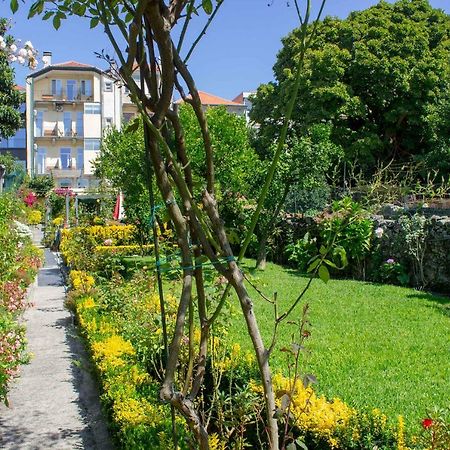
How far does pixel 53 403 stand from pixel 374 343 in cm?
371

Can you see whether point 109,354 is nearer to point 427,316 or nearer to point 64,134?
point 427,316

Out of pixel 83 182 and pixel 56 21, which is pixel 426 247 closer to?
pixel 56 21

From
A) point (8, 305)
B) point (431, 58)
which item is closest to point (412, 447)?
point (8, 305)

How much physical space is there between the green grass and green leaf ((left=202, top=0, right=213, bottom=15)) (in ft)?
5.03

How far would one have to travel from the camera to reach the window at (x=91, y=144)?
45094mm

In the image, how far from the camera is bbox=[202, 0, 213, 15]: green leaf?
217 centimetres

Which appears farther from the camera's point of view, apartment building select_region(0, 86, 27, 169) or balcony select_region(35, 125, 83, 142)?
apartment building select_region(0, 86, 27, 169)

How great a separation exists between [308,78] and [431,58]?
469 centimetres

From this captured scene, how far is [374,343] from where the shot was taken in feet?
24.1

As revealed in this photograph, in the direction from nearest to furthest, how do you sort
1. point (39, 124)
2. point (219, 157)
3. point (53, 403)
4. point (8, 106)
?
point (53, 403) < point (219, 157) < point (8, 106) < point (39, 124)

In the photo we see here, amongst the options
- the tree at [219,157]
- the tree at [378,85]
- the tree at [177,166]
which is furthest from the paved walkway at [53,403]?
the tree at [378,85]

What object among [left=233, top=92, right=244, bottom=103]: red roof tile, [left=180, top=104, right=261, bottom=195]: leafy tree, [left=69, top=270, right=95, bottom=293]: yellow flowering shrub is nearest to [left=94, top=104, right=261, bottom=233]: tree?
[left=180, top=104, right=261, bottom=195]: leafy tree

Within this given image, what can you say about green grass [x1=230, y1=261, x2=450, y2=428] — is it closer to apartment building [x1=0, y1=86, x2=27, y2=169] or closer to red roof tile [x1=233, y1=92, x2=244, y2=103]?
apartment building [x1=0, y1=86, x2=27, y2=169]

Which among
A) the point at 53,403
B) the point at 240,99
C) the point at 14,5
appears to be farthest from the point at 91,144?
the point at 14,5
